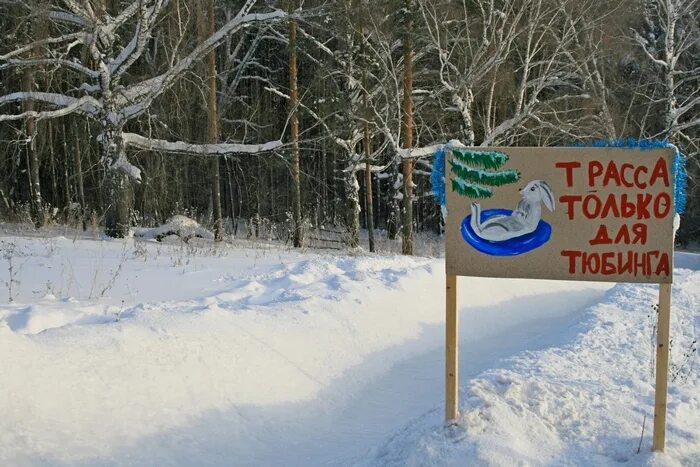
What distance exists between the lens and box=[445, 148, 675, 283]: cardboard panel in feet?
13.7

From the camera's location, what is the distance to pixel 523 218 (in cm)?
430

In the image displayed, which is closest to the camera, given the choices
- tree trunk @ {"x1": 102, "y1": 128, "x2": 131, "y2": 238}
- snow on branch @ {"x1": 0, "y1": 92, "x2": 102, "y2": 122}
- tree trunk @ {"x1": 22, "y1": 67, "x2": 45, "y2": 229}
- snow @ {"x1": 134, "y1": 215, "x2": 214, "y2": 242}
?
snow on branch @ {"x1": 0, "y1": 92, "x2": 102, "y2": 122}

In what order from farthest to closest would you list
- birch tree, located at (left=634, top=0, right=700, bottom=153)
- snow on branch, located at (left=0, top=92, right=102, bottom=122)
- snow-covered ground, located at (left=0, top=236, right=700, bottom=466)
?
1. birch tree, located at (left=634, top=0, right=700, bottom=153)
2. snow on branch, located at (left=0, top=92, right=102, bottom=122)
3. snow-covered ground, located at (left=0, top=236, right=700, bottom=466)

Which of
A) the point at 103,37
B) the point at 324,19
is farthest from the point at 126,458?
the point at 324,19

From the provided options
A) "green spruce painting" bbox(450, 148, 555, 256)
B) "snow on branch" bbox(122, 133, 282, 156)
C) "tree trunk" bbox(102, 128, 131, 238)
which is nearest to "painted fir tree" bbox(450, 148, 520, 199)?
"green spruce painting" bbox(450, 148, 555, 256)

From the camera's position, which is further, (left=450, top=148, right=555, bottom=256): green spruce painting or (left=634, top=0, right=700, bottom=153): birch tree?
(left=634, top=0, right=700, bottom=153): birch tree

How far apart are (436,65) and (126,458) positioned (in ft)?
68.9

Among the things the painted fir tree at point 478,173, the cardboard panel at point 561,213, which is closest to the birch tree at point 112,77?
the painted fir tree at point 478,173

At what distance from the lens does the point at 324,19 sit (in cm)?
1953

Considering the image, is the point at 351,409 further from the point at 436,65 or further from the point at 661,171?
the point at 436,65

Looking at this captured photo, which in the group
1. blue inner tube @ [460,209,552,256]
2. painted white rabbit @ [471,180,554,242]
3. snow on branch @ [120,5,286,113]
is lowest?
blue inner tube @ [460,209,552,256]

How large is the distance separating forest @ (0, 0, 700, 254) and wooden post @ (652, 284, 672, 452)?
501 inches

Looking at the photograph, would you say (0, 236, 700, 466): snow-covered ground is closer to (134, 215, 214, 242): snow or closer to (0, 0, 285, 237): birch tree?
(0, 0, 285, 237): birch tree

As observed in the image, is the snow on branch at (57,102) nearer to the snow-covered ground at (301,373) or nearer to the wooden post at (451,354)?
the snow-covered ground at (301,373)
